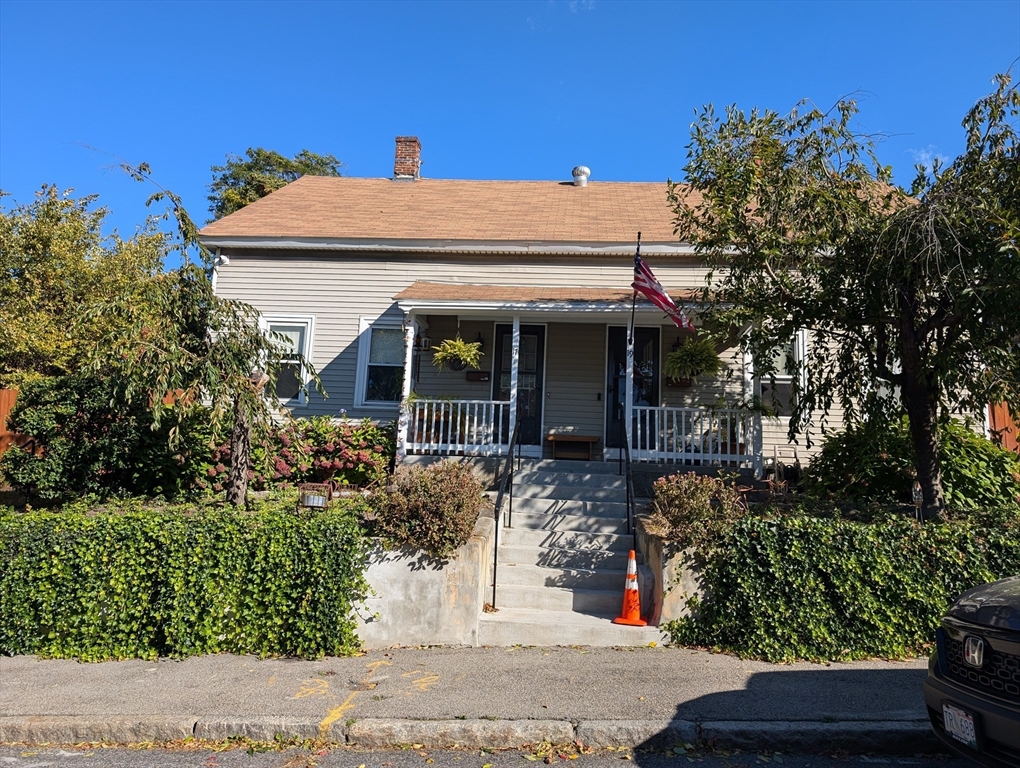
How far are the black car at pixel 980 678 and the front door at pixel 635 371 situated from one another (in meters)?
8.07

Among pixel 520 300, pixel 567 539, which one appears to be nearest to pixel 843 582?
pixel 567 539

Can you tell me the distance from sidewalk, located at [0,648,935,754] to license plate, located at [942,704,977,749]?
1.02m

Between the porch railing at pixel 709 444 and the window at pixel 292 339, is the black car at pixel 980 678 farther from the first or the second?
the window at pixel 292 339

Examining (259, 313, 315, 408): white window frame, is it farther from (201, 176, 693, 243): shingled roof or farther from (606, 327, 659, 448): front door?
(606, 327, 659, 448): front door

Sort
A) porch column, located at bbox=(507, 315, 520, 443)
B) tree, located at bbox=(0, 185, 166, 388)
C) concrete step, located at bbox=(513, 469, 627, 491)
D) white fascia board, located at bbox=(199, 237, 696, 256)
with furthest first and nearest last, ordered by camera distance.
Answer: tree, located at bbox=(0, 185, 166, 388) → white fascia board, located at bbox=(199, 237, 696, 256) → porch column, located at bbox=(507, 315, 520, 443) → concrete step, located at bbox=(513, 469, 627, 491)

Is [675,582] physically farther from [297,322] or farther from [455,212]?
[455,212]

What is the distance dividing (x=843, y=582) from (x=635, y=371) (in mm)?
6568

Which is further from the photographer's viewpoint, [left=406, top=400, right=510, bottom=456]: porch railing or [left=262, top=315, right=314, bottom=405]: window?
[left=262, top=315, right=314, bottom=405]: window

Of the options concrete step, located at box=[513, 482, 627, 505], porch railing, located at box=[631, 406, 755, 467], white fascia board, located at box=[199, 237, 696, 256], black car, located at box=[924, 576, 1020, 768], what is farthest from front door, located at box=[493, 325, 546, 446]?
black car, located at box=[924, 576, 1020, 768]

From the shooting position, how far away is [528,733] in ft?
14.1

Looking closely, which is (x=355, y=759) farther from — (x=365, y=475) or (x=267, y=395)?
(x=365, y=475)

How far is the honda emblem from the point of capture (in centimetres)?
342

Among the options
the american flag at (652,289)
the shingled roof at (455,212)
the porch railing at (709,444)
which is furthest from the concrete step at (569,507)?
the shingled roof at (455,212)

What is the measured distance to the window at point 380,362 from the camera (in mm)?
12547
